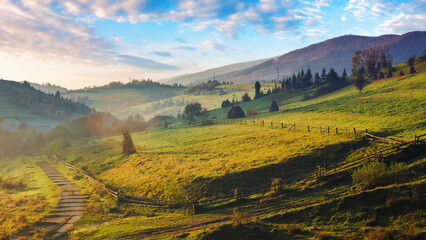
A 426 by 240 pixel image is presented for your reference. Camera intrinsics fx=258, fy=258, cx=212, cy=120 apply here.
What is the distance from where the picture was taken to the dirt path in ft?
78.1

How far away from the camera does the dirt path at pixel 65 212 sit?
23.8 m

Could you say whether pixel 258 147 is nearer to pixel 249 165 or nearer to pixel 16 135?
pixel 249 165

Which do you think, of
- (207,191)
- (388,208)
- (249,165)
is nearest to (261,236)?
(388,208)

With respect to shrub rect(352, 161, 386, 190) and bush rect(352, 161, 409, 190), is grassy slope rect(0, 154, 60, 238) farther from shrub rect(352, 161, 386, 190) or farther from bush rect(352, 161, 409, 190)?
bush rect(352, 161, 409, 190)

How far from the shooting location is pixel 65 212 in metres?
28.7

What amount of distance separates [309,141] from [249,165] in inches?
449

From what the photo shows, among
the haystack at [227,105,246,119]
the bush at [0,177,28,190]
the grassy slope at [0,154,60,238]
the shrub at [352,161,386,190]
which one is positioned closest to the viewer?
the shrub at [352,161,386,190]

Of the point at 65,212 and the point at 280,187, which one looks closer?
the point at 280,187

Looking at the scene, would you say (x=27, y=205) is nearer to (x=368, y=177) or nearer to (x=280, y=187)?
(x=280, y=187)

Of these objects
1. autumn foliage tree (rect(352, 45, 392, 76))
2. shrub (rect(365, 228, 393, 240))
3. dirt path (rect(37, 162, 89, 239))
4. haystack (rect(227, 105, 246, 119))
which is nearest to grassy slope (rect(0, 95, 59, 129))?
haystack (rect(227, 105, 246, 119))

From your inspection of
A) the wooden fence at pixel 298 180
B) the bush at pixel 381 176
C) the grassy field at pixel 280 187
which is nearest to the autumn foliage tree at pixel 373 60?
the grassy field at pixel 280 187

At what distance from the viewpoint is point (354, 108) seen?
6191 cm

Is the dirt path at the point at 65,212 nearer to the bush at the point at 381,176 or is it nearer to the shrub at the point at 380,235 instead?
the shrub at the point at 380,235

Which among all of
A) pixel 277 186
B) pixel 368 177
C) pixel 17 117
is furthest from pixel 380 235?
pixel 17 117
